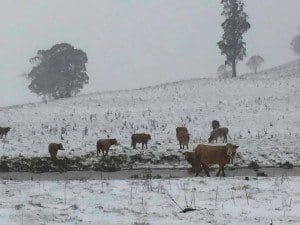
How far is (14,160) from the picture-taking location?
23000mm

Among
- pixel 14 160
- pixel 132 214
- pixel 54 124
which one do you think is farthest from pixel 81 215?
pixel 54 124

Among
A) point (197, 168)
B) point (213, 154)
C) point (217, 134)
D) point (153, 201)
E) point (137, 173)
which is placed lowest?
point (153, 201)

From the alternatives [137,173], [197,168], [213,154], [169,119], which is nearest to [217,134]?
[169,119]

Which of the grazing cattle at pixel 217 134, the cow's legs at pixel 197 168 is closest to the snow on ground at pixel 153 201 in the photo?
the cow's legs at pixel 197 168

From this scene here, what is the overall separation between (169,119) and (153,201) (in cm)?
2368

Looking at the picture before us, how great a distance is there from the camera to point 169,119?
36.3 m

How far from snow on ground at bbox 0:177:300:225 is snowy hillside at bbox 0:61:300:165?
8.32m

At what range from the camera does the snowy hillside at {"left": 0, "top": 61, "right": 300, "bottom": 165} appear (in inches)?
1050

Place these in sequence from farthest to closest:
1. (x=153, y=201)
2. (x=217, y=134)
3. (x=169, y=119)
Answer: (x=169, y=119) < (x=217, y=134) < (x=153, y=201)

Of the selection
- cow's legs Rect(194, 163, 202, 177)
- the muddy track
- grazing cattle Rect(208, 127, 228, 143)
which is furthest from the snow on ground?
grazing cattle Rect(208, 127, 228, 143)

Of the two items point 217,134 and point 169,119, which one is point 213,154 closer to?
point 217,134

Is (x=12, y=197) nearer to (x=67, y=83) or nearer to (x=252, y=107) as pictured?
(x=252, y=107)

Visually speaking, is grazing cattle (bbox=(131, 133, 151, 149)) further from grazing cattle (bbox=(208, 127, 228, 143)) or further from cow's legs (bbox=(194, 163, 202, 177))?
cow's legs (bbox=(194, 163, 202, 177))

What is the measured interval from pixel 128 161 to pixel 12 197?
10.6 meters
